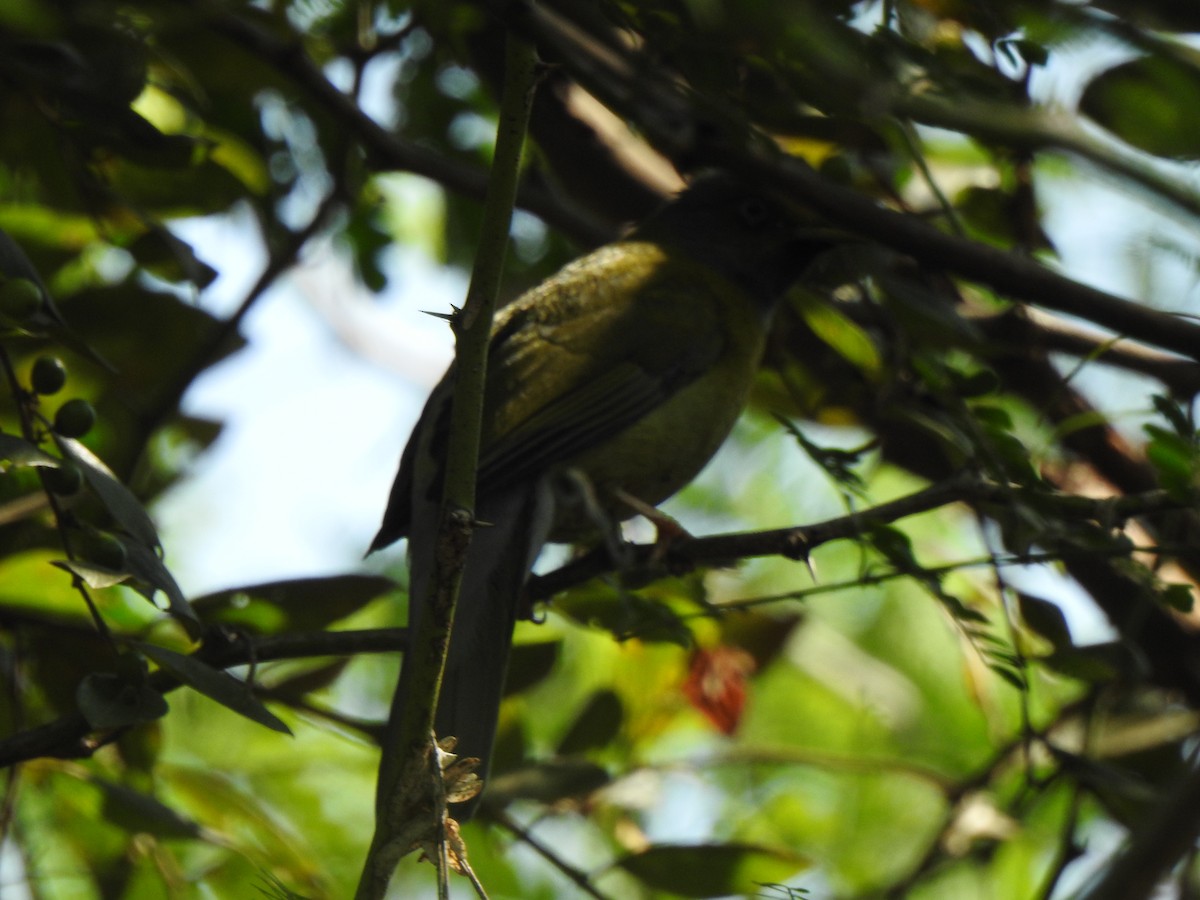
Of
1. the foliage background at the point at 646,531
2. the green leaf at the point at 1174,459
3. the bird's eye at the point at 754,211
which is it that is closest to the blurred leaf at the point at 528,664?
the foliage background at the point at 646,531

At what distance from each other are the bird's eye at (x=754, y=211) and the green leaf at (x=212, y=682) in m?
3.35

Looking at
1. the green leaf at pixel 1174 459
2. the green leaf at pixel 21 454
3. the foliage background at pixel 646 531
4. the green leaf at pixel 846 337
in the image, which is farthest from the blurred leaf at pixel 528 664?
the green leaf at pixel 1174 459

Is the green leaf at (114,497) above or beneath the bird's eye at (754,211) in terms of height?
beneath

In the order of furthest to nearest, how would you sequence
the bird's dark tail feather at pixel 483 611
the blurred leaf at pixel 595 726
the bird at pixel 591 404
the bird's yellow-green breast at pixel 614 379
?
the bird's yellow-green breast at pixel 614 379, the blurred leaf at pixel 595 726, the bird at pixel 591 404, the bird's dark tail feather at pixel 483 611

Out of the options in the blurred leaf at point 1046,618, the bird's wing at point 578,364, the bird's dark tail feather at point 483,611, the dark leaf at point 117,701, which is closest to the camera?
the dark leaf at point 117,701

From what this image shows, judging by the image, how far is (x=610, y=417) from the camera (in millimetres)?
4035

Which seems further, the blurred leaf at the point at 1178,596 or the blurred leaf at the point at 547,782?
the blurred leaf at the point at 547,782

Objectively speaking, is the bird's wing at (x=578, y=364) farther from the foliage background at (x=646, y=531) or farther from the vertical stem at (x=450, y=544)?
the vertical stem at (x=450, y=544)

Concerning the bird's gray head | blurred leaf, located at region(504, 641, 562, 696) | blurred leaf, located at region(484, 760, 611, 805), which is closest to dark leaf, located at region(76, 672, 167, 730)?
blurred leaf, located at region(484, 760, 611, 805)

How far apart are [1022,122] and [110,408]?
2.84 metres

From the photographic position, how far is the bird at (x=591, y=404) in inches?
131

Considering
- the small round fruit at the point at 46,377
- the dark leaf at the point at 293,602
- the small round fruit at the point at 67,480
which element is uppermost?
the small round fruit at the point at 46,377

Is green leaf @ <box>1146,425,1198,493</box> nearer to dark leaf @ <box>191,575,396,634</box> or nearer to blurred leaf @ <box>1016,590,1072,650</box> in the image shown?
blurred leaf @ <box>1016,590,1072,650</box>

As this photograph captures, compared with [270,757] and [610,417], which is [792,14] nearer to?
[610,417]
